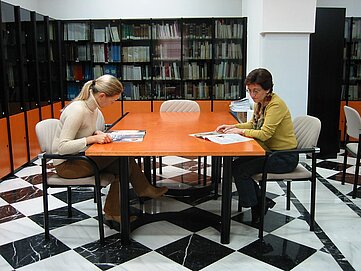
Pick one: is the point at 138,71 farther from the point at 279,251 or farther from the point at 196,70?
the point at 279,251

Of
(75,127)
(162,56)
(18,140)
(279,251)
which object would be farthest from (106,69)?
(279,251)

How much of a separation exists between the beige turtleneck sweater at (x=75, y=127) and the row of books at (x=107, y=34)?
12.2ft

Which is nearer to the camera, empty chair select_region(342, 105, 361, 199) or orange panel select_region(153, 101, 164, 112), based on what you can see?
empty chair select_region(342, 105, 361, 199)

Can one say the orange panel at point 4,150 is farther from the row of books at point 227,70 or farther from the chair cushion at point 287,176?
the row of books at point 227,70

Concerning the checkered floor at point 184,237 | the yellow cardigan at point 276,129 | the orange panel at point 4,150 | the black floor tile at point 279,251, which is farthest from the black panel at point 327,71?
the orange panel at point 4,150

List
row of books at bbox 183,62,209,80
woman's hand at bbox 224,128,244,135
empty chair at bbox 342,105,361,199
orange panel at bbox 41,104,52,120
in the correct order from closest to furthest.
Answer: woman's hand at bbox 224,128,244,135
empty chair at bbox 342,105,361,199
orange panel at bbox 41,104,52,120
row of books at bbox 183,62,209,80

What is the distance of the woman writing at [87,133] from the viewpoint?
2607mm

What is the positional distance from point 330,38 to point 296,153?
2.70 m

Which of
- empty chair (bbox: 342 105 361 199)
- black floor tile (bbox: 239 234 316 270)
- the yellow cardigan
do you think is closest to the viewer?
black floor tile (bbox: 239 234 316 270)

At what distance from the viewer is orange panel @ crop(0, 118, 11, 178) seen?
14.1 ft

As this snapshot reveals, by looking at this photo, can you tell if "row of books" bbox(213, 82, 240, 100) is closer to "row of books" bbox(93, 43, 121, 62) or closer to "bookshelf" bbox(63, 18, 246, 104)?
"bookshelf" bbox(63, 18, 246, 104)

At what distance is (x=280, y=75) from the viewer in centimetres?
457

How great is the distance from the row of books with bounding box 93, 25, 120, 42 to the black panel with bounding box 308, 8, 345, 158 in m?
3.08

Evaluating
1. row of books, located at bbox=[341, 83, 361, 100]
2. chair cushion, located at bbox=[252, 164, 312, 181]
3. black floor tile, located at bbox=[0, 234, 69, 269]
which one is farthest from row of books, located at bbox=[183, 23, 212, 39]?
black floor tile, located at bbox=[0, 234, 69, 269]
